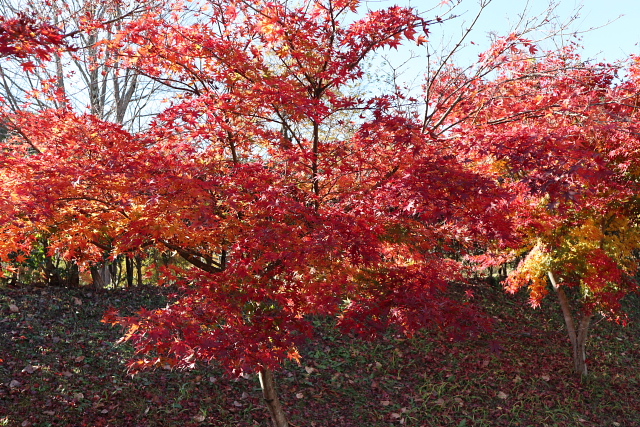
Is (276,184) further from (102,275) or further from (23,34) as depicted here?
(102,275)

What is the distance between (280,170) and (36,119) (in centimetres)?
349

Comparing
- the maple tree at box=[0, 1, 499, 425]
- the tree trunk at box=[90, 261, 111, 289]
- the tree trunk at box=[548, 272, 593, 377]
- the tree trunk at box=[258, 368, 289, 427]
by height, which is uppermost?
the maple tree at box=[0, 1, 499, 425]

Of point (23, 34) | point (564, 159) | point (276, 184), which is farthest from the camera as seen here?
point (276, 184)

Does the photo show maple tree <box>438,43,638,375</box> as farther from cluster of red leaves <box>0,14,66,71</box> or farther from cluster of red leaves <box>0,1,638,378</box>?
cluster of red leaves <box>0,14,66,71</box>

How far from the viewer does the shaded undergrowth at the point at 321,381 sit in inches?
281

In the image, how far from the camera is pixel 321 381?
8703 mm

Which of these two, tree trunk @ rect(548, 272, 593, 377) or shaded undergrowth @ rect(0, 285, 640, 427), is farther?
tree trunk @ rect(548, 272, 593, 377)

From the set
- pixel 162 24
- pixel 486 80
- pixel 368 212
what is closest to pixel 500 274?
pixel 486 80

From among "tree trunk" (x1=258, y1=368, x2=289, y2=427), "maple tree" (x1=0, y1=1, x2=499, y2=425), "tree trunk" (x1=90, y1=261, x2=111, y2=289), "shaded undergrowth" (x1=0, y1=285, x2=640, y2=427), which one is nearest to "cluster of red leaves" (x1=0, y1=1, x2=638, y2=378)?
"maple tree" (x1=0, y1=1, x2=499, y2=425)

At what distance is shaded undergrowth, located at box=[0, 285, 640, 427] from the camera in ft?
23.4

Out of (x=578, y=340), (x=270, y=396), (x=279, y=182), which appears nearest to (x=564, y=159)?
(x=279, y=182)

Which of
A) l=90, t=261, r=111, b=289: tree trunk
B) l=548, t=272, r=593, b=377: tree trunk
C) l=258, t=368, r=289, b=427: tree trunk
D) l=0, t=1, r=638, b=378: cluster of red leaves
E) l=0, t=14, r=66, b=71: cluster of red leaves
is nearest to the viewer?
l=0, t=14, r=66, b=71: cluster of red leaves

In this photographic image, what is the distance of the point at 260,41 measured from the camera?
5.80m

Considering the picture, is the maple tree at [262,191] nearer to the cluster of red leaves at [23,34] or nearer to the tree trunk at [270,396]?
the tree trunk at [270,396]
